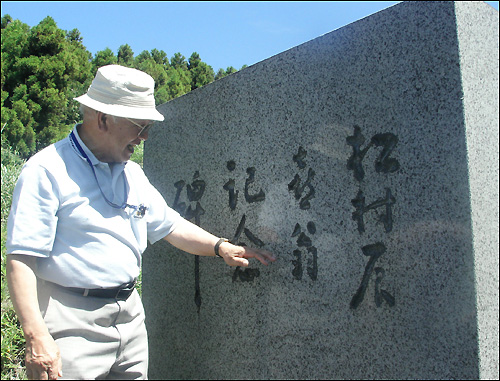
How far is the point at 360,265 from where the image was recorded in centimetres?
186

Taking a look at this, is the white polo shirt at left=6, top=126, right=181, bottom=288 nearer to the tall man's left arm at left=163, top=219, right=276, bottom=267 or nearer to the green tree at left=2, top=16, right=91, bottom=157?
the tall man's left arm at left=163, top=219, right=276, bottom=267

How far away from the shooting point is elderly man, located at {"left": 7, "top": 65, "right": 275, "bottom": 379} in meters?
1.63

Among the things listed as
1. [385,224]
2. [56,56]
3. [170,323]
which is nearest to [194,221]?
[170,323]

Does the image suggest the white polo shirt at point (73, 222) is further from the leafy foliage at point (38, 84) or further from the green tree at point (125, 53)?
the green tree at point (125, 53)

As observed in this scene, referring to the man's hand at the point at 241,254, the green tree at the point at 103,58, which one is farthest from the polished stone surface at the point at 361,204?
the green tree at the point at 103,58

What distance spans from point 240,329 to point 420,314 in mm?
979

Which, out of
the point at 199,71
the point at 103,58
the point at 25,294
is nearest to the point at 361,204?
the point at 25,294

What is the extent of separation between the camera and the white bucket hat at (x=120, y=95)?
72.4 inches

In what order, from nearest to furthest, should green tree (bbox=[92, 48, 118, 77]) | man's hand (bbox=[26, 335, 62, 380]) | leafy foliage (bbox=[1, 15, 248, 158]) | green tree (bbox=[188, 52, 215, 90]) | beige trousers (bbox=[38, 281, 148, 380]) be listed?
man's hand (bbox=[26, 335, 62, 380])
beige trousers (bbox=[38, 281, 148, 380])
leafy foliage (bbox=[1, 15, 248, 158])
green tree (bbox=[92, 48, 118, 77])
green tree (bbox=[188, 52, 215, 90])

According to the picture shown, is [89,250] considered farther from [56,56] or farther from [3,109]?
[56,56]

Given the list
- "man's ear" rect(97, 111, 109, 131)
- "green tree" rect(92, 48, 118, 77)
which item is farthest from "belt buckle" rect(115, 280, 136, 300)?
"green tree" rect(92, 48, 118, 77)

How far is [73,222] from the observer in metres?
1.75

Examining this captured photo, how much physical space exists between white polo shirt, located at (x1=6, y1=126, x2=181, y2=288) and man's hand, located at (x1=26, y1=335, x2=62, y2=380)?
0.71 ft

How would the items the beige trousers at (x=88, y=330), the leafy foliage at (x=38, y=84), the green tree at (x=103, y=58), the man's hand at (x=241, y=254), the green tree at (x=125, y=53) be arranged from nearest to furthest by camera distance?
the beige trousers at (x=88, y=330)
the man's hand at (x=241, y=254)
the leafy foliage at (x=38, y=84)
the green tree at (x=103, y=58)
the green tree at (x=125, y=53)
